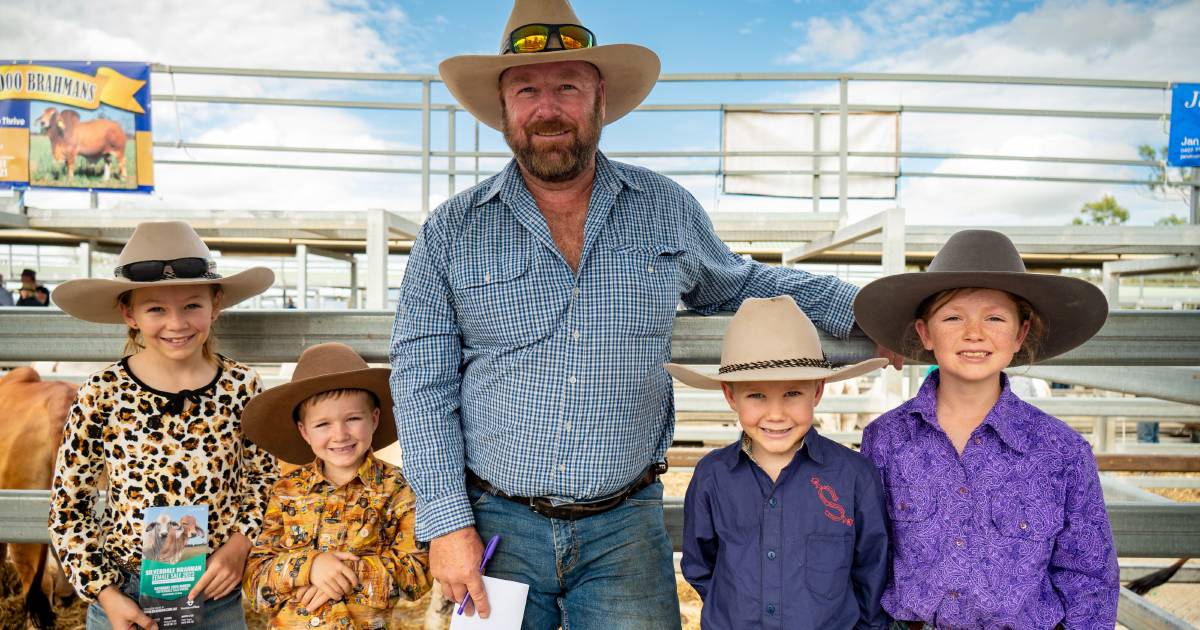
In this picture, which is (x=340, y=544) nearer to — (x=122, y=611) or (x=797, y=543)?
(x=122, y=611)

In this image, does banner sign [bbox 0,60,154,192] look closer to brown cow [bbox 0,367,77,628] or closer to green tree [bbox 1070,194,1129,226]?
brown cow [bbox 0,367,77,628]

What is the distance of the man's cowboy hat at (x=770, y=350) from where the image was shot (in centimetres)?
179

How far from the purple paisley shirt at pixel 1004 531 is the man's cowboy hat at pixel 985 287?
0.24 meters

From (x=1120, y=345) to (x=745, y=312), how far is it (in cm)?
102

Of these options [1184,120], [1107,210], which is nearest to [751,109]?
[1184,120]

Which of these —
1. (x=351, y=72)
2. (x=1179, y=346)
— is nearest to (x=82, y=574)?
(x=1179, y=346)

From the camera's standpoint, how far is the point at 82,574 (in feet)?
6.39

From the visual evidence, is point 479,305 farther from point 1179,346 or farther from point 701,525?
point 1179,346

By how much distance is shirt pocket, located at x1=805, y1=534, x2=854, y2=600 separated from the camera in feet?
5.61

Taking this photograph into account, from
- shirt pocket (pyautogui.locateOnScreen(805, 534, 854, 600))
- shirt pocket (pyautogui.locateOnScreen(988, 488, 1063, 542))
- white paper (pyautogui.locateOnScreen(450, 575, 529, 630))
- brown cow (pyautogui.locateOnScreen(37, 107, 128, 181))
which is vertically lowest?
white paper (pyautogui.locateOnScreen(450, 575, 529, 630))

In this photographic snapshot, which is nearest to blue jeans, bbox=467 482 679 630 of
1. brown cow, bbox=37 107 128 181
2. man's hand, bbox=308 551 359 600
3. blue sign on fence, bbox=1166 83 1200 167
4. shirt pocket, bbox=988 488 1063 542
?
man's hand, bbox=308 551 359 600

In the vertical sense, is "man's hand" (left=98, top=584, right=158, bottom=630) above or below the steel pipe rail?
below

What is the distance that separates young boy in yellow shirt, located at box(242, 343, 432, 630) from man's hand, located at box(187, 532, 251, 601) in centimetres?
7

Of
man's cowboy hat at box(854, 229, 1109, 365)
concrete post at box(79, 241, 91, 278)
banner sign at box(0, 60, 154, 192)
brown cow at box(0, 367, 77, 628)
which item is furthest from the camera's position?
concrete post at box(79, 241, 91, 278)
